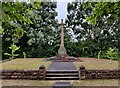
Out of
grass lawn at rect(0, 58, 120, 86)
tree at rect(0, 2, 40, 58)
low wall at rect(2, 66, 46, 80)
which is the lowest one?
grass lawn at rect(0, 58, 120, 86)

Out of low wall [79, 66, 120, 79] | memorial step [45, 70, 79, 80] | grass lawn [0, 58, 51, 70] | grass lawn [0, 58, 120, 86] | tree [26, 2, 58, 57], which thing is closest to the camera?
grass lawn [0, 58, 120, 86]

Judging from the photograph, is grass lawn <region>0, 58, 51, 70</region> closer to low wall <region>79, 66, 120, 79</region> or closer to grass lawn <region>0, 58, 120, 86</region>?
grass lawn <region>0, 58, 120, 86</region>

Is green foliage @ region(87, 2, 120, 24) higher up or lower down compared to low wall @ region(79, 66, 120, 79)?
higher up

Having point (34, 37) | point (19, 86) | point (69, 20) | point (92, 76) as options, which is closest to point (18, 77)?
point (19, 86)

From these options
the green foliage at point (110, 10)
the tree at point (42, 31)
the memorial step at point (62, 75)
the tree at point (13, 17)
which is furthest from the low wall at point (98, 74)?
the tree at point (42, 31)

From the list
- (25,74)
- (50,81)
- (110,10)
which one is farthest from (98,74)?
(110,10)

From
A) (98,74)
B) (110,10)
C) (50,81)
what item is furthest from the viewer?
(98,74)

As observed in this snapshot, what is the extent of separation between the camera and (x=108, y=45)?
2830cm

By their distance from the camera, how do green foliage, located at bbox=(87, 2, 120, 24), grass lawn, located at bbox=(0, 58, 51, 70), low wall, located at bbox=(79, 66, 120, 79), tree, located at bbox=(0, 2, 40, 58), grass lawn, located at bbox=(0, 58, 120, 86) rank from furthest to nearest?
1. grass lawn, located at bbox=(0, 58, 51, 70)
2. low wall, located at bbox=(79, 66, 120, 79)
3. grass lawn, located at bbox=(0, 58, 120, 86)
4. green foliage, located at bbox=(87, 2, 120, 24)
5. tree, located at bbox=(0, 2, 40, 58)

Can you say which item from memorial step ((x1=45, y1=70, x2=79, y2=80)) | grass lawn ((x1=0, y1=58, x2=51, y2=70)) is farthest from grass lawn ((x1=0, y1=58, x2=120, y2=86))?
memorial step ((x1=45, y1=70, x2=79, y2=80))

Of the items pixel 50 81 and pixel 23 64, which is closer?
pixel 50 81

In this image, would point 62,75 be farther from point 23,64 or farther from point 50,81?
point 23,64

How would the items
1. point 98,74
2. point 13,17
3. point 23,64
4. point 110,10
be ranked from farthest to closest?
point 23,64
point 98,74
point 110,10
point 13,17

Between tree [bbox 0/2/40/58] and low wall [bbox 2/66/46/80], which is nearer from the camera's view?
tree [bbox 0/2/40/58]
